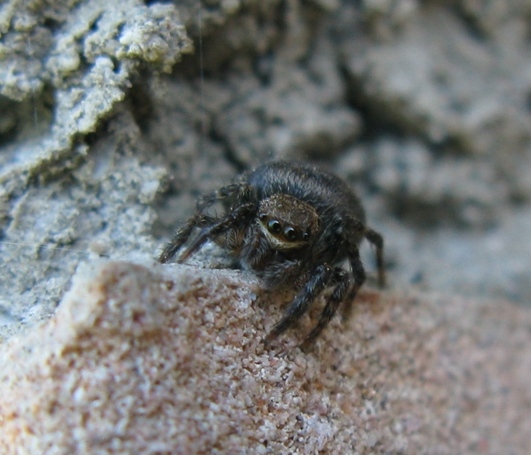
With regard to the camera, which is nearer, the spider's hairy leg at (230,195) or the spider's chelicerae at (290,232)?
the spider's chelicerae at (290,232)

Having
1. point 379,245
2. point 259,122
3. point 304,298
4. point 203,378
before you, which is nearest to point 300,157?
point 259,122

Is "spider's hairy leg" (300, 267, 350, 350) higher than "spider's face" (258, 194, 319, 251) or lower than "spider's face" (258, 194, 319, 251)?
lower

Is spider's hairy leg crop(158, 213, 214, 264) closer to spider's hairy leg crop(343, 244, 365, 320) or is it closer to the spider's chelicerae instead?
the spider's chelicerae

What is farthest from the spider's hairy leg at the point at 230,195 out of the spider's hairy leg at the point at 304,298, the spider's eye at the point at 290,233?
the spider's hairy leg at the point at 304,298

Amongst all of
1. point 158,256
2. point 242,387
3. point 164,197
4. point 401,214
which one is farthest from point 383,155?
point 242,387

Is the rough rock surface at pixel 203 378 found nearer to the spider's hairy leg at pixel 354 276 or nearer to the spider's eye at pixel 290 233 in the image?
the spider's hairy leg at pixel 354 276

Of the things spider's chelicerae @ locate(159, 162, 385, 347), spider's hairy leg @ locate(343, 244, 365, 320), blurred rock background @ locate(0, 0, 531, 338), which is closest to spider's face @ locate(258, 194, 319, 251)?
spider's chelicerae @ locate(159, 162, 385, 347)
